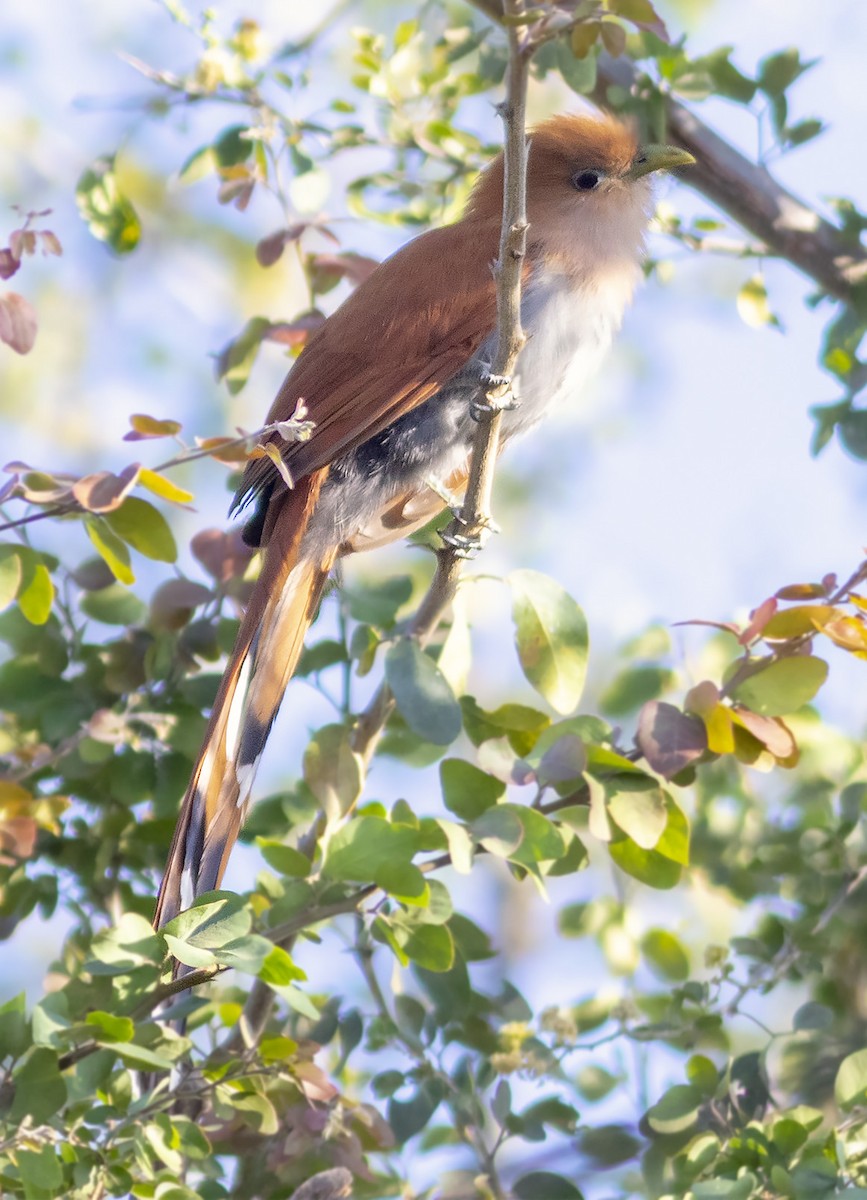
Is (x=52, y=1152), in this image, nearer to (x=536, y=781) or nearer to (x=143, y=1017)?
(x=143, y=1017)

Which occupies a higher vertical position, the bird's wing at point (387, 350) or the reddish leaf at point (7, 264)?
the bird's wing at point (387, 350)

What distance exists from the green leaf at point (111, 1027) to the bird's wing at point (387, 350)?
43.9 inches

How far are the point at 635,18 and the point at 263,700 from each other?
4.08ft

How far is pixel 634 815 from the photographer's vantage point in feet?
6.68

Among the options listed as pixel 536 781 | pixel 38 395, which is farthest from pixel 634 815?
pixel 38 395

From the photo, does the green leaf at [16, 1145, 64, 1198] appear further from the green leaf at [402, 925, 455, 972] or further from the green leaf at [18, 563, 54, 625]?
the green leaf at [18, 563, 54, 625]

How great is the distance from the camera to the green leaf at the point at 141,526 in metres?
2.16

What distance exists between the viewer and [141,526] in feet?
7.10

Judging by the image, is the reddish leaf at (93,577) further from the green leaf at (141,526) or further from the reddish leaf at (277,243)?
the reddish leaf at (277,243)

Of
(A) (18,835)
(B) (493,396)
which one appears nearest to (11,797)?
(A) (18,835)

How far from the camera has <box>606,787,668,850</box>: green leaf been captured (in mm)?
2018

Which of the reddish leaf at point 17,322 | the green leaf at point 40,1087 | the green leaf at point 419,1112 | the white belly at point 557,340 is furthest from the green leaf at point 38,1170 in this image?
the white belly at point 557,340

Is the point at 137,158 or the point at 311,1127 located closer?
the point at 311,1127

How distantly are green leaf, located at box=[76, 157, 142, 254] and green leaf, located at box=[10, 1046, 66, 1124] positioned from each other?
1672mm
